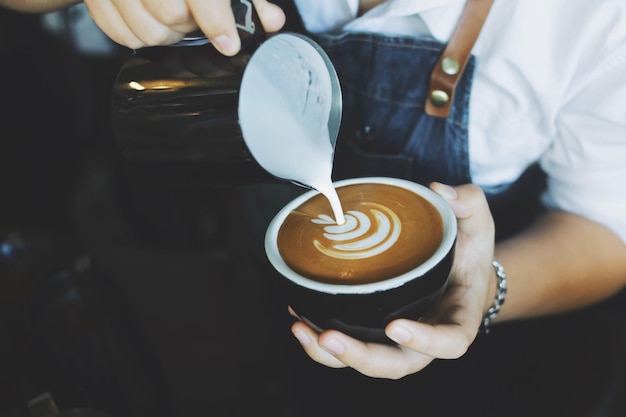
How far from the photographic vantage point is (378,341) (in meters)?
0.89

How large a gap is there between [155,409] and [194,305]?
2.80 ft

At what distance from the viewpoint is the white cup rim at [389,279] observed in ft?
2.54

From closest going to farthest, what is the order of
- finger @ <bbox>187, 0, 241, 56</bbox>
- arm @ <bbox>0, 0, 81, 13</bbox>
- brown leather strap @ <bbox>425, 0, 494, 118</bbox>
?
finger @ <bbox>187, 0, 241, 56</bbox> → brown leather strap @ <bbox>425, 0, 494, 118</bbox> → arm @ <bbox>0, 0, 81, 13</bbox>

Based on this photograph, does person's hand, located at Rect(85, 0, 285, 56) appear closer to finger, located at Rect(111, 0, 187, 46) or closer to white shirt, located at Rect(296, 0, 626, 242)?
finger, located at Rect(111, 0, 187, 46)

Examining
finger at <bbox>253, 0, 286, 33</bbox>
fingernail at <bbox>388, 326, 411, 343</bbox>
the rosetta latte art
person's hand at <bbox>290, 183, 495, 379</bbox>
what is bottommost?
person's hand at <bbox>290, 183, 495, 379</bbox>

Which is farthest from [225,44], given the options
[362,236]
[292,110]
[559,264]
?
[559,264]

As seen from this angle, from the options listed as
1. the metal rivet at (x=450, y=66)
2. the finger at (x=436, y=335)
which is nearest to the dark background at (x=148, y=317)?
the finger at (x=436, y=335)

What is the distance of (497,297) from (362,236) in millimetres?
375

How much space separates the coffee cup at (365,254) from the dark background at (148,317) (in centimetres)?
25

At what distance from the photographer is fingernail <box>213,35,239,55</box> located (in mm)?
757

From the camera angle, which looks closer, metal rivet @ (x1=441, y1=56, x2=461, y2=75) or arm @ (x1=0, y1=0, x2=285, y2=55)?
arm @ (x1=0, y1=0, x2=285, y2=55)

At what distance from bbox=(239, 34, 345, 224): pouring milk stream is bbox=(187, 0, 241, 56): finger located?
0.12 ft

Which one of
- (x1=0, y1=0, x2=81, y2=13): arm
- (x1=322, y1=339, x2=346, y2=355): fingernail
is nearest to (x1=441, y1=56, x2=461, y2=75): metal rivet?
(x1=322, y1=339, x2=346, y2=355): fingernail

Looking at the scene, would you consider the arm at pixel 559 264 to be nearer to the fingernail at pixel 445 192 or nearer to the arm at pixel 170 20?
the fingernail at pixel 445 192
